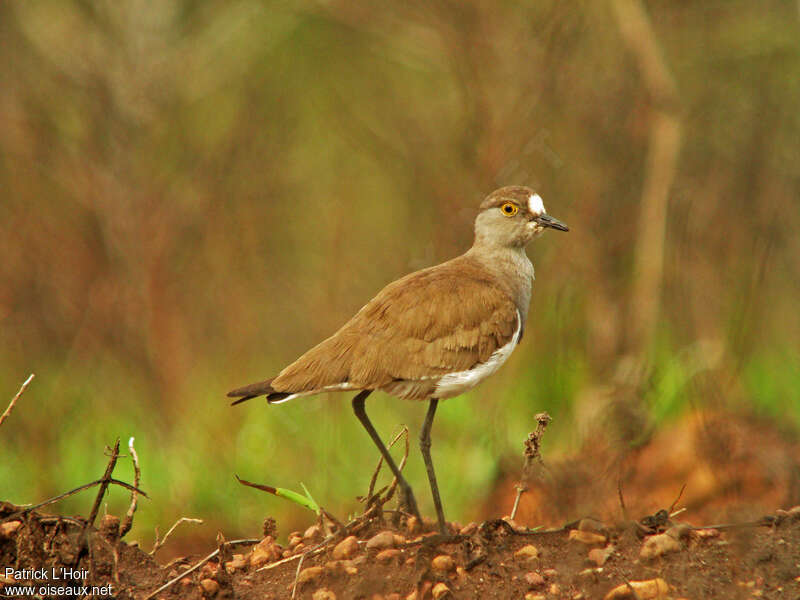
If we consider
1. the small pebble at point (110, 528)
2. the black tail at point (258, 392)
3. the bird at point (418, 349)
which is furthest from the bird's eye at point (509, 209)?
the small pebble at point (110, 528)

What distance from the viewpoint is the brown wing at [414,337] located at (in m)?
4.27

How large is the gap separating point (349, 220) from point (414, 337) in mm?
5754

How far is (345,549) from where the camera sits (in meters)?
3.79

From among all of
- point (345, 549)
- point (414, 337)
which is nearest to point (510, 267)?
point (414, 337)

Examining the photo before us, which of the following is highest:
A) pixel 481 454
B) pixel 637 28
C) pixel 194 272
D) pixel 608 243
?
pixel 637 28

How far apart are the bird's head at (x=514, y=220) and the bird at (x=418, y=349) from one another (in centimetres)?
31

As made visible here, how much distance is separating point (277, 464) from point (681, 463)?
254 cm

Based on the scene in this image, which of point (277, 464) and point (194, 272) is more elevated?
point (194, 272)

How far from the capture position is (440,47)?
8.73m

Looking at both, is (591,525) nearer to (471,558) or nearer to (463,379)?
(471,558)

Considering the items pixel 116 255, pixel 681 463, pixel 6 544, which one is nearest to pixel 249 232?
pixel 116 255

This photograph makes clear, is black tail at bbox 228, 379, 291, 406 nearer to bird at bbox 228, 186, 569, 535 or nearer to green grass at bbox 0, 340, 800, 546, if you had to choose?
bird at bbox 228, 186, 569, 535

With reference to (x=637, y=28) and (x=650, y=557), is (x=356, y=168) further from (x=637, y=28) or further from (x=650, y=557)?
(x=650, y=557)

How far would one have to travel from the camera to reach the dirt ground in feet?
11.4
